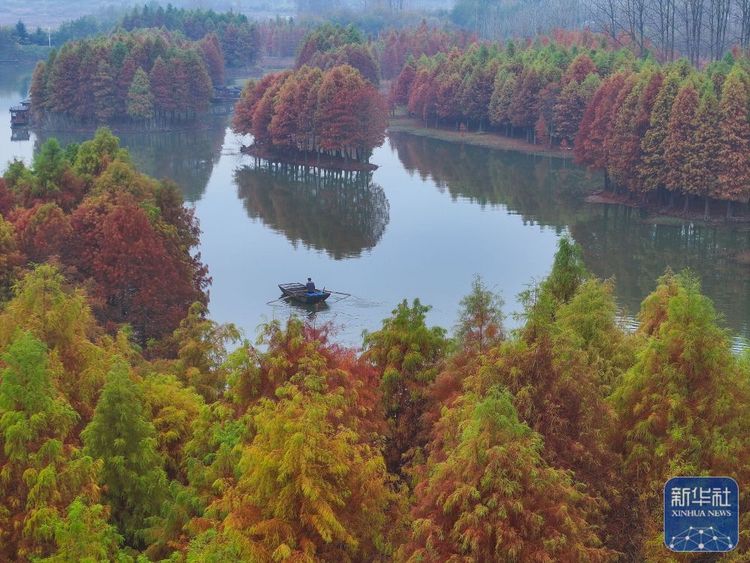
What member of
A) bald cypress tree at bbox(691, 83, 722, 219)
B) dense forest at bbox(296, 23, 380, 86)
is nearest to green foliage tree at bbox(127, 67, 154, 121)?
dense forest at bbox(296, 23, 380, 86)

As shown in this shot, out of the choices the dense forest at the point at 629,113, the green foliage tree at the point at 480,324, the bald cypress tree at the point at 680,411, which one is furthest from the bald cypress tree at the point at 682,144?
the bald cypress tree at the point at 680,411

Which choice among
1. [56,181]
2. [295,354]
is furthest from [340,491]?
[56,181]

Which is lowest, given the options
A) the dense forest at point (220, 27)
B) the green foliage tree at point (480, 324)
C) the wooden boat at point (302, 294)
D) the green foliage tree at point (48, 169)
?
the wooden boat at point (302, 294)

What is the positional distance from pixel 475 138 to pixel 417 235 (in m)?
40.1

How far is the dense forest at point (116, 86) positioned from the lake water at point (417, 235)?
1476 cm

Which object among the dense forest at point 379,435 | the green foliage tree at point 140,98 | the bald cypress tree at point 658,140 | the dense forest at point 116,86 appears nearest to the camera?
the dense forest at point 379,435

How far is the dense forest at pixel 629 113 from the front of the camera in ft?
210

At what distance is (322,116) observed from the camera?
8269 cm

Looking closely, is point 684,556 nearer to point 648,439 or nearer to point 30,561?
point 648,439

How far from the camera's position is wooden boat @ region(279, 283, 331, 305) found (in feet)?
149

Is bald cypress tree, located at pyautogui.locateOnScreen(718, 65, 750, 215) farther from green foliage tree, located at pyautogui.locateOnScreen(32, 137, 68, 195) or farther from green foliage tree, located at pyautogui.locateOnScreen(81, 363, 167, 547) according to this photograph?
green foliage tree, located at pyautogui.locateOnScreen(81, 363, 167, 547)

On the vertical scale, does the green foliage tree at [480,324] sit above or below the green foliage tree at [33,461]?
above

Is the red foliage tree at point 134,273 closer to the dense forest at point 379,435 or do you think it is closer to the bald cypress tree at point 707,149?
the dense forest at point 379,435

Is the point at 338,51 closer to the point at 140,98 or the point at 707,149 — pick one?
the point at 140,98
